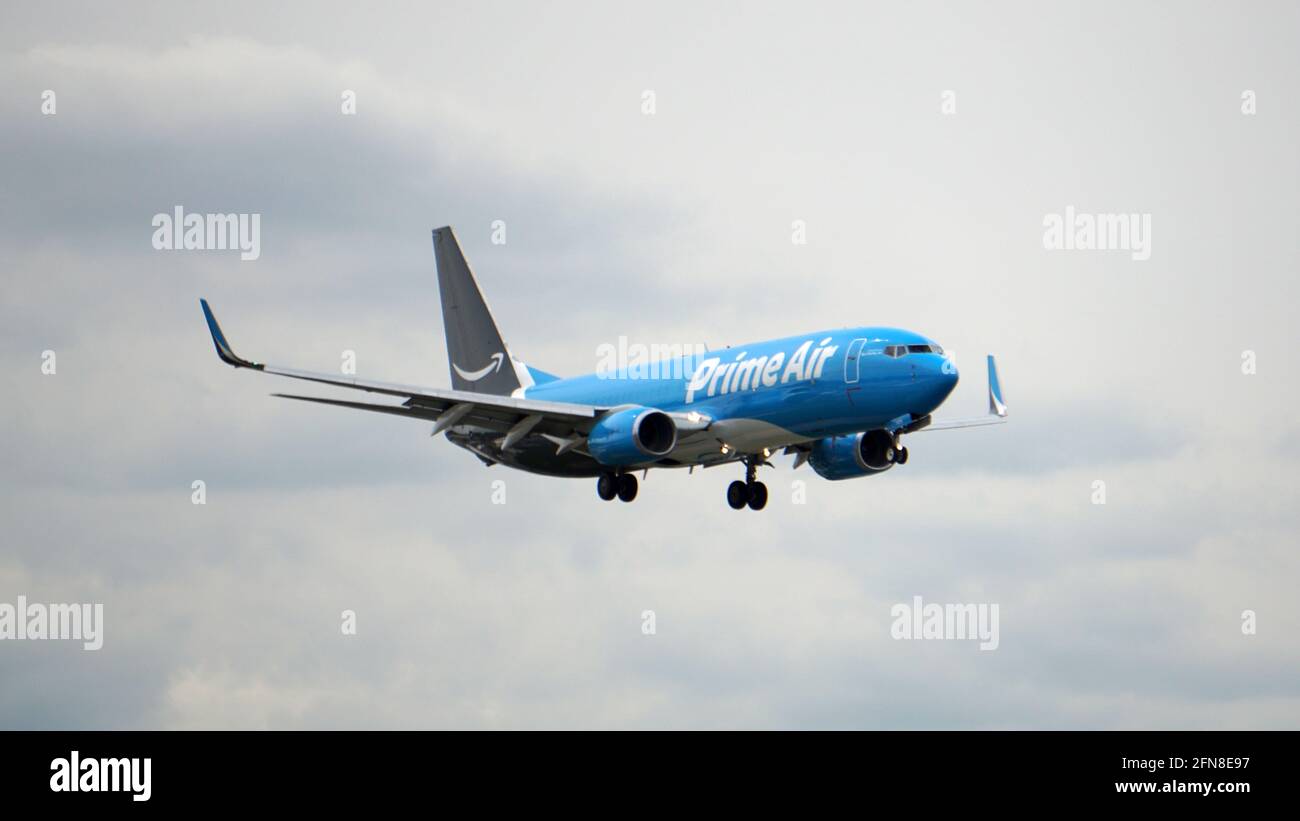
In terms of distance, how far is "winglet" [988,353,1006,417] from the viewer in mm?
73625

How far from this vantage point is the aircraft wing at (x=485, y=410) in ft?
213

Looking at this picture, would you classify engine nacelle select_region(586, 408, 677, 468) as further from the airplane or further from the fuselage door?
the fuselage door

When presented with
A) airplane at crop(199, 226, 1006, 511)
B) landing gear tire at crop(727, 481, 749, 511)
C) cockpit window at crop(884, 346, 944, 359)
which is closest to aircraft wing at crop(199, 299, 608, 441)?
airplane at crop(199, 226, 1006, 511)

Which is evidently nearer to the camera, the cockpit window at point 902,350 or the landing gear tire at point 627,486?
the cockpit window at point 902,350

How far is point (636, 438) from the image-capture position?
6625 centimetres

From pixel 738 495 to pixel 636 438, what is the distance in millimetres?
7188

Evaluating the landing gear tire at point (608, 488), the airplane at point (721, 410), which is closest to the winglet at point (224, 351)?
the airplane at point (721, 410)

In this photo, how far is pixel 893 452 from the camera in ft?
222

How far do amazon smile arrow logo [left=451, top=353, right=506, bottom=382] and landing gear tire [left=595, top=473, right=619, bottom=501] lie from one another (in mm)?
11746

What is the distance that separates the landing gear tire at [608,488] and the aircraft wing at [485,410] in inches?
72.7

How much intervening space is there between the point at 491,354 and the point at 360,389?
1833 centimetres

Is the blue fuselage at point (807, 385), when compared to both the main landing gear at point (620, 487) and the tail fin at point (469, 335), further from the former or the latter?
the tail fin at point (469, 335)
